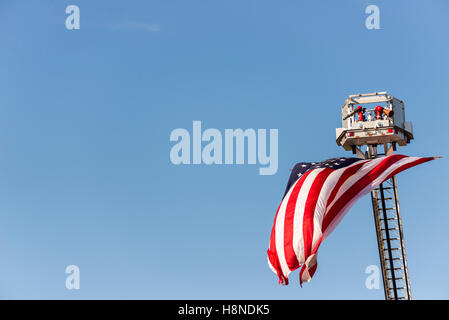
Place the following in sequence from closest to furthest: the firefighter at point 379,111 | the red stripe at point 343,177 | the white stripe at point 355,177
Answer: the red stripe at point 343,177
the white stripe at point 355,177
the firefighter at point 379,111

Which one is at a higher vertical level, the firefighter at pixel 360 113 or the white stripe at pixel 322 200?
the firefighter at pixel 360 113

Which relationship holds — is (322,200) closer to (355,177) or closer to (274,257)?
(355,177)

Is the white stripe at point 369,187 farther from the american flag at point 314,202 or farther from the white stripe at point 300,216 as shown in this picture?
the white stripe at point 300,216

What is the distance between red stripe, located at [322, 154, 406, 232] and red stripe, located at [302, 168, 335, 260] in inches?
42.8

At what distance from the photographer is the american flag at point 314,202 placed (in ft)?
104

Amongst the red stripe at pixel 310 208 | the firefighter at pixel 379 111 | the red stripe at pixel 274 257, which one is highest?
the firefighter at pixel 379 111

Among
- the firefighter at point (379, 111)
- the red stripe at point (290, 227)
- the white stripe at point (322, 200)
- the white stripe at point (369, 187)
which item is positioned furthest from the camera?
the firefighter at point (379, 111)

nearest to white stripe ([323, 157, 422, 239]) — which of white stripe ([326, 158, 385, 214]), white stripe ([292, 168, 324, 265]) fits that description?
white stripe ([326, 158, 385, 214])

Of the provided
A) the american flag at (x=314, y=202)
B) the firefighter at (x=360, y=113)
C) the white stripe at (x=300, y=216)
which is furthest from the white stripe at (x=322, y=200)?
the firefighter at (x=360, y=113)

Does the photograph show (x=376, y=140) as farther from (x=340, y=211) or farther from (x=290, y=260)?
(x=290, y=260)

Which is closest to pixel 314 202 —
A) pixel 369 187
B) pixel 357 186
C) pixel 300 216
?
pixel 300 216

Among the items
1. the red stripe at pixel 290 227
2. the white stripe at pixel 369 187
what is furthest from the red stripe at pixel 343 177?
the red stripe at pixel 290 227

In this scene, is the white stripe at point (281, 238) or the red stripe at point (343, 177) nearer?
the white stripe at point (281, 238)
